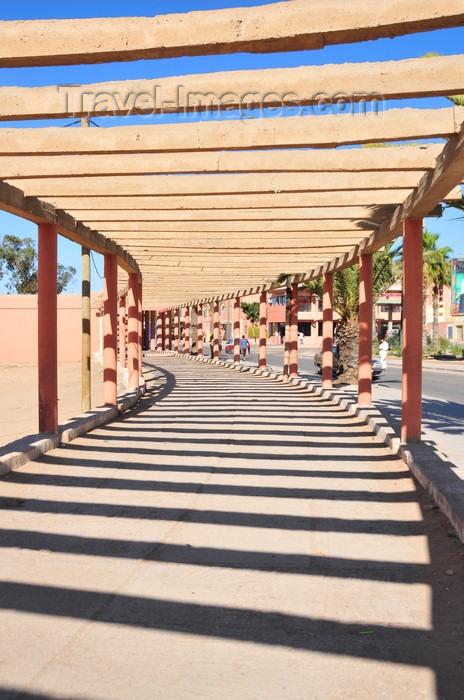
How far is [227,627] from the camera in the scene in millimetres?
3459

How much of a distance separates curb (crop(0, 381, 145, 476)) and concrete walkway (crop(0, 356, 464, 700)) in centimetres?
14

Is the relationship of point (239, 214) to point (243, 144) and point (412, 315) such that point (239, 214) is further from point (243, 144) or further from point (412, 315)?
point (243, 144)

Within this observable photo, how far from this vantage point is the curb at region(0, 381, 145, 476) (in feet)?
23.6

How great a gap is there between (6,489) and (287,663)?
156 inches

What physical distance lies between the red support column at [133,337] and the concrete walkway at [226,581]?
919cm

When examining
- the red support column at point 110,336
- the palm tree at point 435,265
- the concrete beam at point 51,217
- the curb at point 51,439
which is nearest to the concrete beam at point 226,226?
the concrete beam at point 51,217

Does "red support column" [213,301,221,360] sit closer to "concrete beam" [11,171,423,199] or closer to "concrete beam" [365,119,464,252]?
"concrete beam" [365,119,464,252]

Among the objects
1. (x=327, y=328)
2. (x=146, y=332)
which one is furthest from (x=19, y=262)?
(x=327, y=328)

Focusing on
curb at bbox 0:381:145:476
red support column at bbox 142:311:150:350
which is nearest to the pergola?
curb at bbox 0:381:145:476

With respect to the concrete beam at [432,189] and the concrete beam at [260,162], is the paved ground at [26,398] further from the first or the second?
the concrete beam at [432,189]

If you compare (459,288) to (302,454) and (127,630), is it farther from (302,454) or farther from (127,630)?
(127,630)

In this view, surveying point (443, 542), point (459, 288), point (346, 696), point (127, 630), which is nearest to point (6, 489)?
point (127, 630)

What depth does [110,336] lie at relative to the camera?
41.5 ft

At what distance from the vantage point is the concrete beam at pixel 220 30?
4.08 meters
